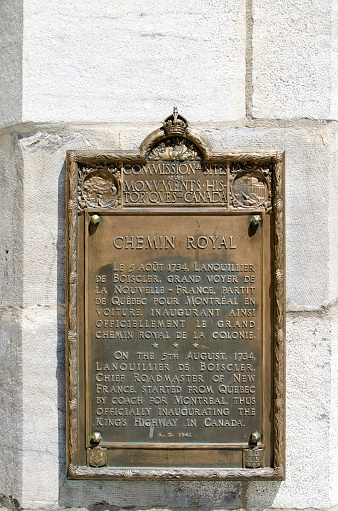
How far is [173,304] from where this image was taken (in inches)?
112

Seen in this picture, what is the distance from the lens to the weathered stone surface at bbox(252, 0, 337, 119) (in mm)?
2947

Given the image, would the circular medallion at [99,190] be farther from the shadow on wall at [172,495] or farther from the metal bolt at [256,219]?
the shadow on wall at [172,495]

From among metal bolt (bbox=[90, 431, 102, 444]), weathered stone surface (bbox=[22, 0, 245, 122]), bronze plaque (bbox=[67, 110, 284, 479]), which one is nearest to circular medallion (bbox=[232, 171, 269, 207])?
bronze plaque (bbox=[67, 110, 284, 479])

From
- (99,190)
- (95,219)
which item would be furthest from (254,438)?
(99,190)

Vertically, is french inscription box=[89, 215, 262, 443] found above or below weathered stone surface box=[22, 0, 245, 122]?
below

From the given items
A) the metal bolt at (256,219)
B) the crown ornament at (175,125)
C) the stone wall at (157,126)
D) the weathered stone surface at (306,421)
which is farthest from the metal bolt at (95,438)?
the crown ornament at (175,125)

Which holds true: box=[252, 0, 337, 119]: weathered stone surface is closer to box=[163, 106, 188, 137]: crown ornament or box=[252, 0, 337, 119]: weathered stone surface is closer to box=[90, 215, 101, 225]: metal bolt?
box=[163, 106, 188, 137]: crown ornament

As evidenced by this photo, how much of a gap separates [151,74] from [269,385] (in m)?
1.93

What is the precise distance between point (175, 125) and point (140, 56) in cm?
52

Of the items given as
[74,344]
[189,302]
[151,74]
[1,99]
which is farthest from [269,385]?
[1,99]

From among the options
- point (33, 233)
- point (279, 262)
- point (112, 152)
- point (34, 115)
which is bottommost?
point (279, 262)

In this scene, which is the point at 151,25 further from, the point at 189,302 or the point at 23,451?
the point at 23,451

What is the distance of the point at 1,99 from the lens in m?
3.07

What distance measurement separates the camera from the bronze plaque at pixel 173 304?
2.81 m
